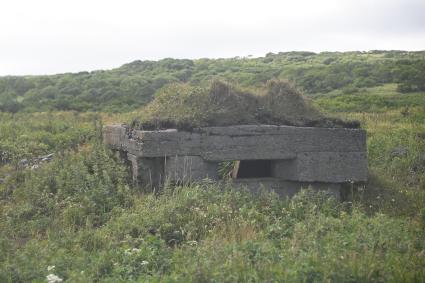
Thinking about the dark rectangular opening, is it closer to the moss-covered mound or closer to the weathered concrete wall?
the moss-covered mound

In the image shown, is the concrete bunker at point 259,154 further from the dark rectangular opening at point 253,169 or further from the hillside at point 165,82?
the hillside at point 165,82

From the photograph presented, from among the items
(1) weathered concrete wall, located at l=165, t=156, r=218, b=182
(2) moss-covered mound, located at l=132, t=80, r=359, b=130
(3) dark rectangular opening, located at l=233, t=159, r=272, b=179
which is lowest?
(3) dark rectangular opening, located at l=233, t=159, r=272, b=179

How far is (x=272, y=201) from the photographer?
7215mm

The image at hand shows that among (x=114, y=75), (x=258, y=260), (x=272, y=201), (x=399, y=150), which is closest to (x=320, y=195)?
(x=272, y=201)

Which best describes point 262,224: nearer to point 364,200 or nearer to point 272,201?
point 272,201

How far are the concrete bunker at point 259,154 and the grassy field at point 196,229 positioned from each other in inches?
14.8

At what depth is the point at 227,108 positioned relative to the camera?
8516 mm

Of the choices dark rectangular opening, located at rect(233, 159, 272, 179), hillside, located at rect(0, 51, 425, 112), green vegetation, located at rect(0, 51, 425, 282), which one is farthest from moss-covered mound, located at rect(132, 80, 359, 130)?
hillside, located at rect(0, 51, 425, 112)

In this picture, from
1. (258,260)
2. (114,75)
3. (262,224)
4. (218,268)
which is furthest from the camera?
(114,75)

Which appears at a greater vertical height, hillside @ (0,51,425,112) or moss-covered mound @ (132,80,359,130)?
moss-covered mound @ (132,80,359,130)

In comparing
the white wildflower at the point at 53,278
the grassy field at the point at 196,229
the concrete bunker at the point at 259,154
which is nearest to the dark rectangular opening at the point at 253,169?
the concrete bunker at the point at 259,154

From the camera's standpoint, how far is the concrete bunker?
316 inches

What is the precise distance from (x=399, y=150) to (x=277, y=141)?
444 cm

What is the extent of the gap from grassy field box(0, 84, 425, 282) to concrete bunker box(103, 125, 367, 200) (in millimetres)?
376
